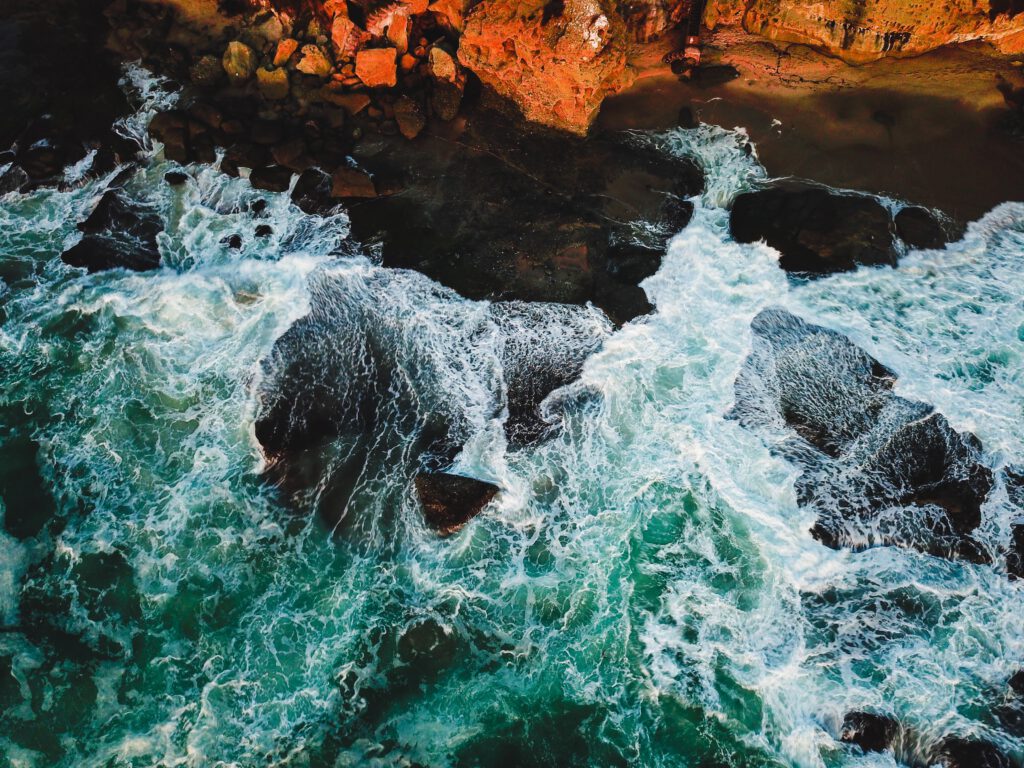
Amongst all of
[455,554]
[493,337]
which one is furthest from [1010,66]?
[455,554]

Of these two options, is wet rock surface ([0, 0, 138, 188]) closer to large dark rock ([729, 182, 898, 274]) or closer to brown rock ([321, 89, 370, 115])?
brown rock ([321, 89, 370, 115])

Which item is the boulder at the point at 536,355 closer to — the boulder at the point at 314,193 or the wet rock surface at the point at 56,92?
the boulder at the point at 314,193

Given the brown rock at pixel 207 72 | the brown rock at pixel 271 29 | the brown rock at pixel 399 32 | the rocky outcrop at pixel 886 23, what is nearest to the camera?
the rocky outcrop at pixel 886 23

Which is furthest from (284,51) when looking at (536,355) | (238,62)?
(536,355)

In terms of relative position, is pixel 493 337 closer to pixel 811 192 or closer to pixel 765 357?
pixel 765 357

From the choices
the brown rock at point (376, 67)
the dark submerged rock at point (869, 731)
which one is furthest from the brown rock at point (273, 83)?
the dark submerged rock at point (869, 731)

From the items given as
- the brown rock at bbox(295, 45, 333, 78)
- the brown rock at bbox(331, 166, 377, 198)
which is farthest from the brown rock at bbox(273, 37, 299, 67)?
the brown rock at bbox(331, 166, 377, 198)
